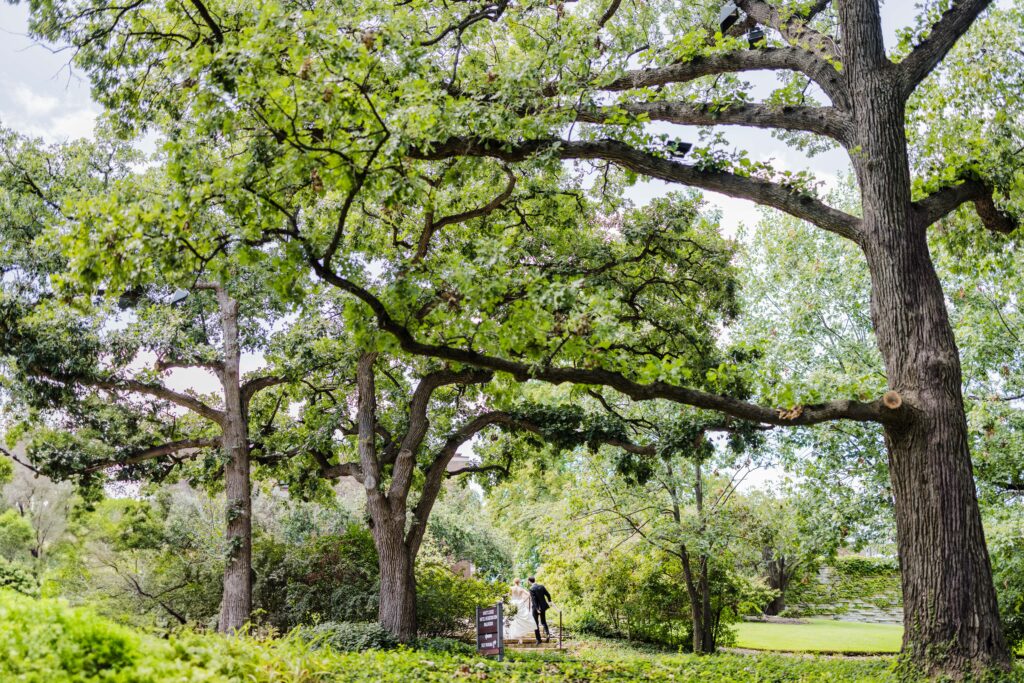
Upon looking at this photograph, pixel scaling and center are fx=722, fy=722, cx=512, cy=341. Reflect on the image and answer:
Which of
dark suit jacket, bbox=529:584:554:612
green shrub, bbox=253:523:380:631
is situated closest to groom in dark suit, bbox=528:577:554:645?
dark suit jacket, bbox=529:584:554:612

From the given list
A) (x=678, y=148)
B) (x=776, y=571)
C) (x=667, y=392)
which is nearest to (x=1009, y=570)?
(x=667, y=392)

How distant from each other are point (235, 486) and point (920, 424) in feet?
39.0

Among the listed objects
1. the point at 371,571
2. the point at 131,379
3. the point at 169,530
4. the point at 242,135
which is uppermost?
the point at 242,135

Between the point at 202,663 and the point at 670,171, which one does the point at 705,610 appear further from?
the point at 202,663

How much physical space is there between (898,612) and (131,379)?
25005 millimetres

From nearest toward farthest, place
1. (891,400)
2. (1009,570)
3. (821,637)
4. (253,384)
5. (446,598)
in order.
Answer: (891,400) → (1009,570) → (253,384) → (446,598) → (821,637)

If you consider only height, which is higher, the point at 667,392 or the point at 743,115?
the point at 743,115

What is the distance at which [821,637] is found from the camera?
21.4 m

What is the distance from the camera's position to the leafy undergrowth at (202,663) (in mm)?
3332

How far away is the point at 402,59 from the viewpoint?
6.66m

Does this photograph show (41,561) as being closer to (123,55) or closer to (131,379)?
(131,379)

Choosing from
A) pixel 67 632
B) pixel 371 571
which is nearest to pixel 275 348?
pixel 371 571

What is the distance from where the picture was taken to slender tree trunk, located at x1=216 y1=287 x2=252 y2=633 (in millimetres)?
13438

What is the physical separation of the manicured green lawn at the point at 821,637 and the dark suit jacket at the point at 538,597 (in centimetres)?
509
